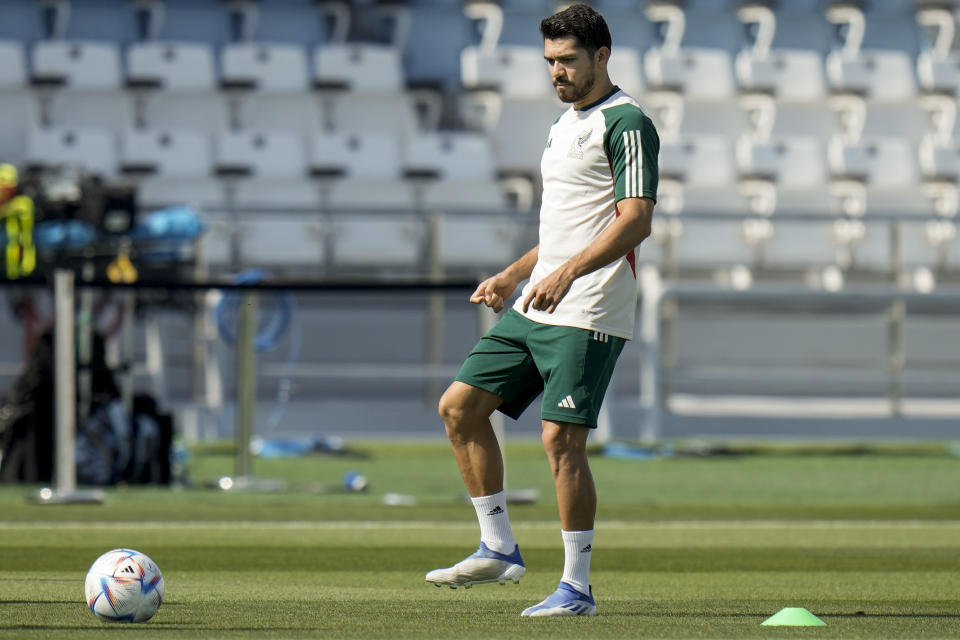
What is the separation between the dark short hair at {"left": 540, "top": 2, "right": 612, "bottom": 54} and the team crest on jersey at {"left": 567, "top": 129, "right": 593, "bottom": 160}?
25 centimetres

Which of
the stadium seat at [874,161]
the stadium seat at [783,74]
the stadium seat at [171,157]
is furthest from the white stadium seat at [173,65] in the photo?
the stadium seat at [874,161]

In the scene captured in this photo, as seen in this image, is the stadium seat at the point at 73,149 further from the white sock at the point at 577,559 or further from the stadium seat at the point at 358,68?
the white sock at the point at 577,559

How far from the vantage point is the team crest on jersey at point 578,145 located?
4.83 meters

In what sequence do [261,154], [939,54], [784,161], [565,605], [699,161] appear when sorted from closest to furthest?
[565,605], [261,154], [699,161], [784,161], [939,54]

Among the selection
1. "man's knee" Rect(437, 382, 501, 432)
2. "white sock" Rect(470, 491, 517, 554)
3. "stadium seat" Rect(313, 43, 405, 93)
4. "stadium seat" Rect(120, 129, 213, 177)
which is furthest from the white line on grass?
"stadium seat" Rect(313, 43, 405, 93)

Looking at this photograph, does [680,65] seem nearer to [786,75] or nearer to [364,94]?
[786,75]

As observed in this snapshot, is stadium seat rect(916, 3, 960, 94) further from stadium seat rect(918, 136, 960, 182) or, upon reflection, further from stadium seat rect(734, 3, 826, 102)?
stadium seat rect(734, 3, 826, 102)

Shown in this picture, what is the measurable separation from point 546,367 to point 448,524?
3.64m

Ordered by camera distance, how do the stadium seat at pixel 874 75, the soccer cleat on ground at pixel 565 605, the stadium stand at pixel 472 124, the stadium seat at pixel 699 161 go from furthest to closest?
the stadium seat at pixel 874 75, the stadium seat at pixel 699 161, the stadium stand at pixel 472 124, the soccer cleat on ground at pixel 565 605

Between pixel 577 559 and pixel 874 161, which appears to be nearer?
pixel 577 559

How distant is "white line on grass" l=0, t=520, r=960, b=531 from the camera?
793 cm

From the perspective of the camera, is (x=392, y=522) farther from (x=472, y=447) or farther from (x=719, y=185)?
(x=719, y=185)

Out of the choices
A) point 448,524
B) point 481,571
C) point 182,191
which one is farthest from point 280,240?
point 481,571

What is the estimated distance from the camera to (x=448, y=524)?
835cm
